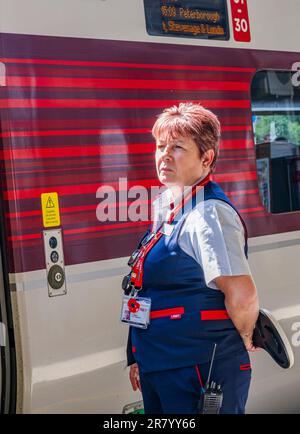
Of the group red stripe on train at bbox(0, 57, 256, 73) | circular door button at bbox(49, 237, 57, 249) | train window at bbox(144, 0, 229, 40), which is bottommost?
circular door button at bbox(49, 237, 57, 249)

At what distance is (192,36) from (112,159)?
84 centimetres

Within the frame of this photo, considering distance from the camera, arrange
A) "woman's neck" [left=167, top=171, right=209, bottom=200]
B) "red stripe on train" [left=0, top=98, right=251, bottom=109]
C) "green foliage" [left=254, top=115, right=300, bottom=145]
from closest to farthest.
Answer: "woman's neck" [left=167, top=171, right=209, bottom=200] < "red stripe on train" [left=0, top=98, right=251, bottom=109] < "green foliage" [left=254, top=115, right=300, bottom=145]

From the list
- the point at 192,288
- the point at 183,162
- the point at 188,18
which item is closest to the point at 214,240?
A: the point at 192,288

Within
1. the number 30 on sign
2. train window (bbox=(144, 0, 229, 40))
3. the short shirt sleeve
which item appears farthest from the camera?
the number 30 on sign

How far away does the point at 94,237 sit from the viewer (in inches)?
121

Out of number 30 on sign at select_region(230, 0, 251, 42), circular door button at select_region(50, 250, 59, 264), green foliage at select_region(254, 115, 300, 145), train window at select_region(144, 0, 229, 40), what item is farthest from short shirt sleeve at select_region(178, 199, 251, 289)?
number 30 on sign at select_region(230, 0, 251, 42)

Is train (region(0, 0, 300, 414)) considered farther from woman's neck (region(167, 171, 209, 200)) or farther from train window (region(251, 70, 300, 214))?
woman's neck (region(167, 171, 209, 200))

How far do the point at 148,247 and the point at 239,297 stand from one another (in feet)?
1.41

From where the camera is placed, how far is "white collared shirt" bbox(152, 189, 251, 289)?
2.40 m

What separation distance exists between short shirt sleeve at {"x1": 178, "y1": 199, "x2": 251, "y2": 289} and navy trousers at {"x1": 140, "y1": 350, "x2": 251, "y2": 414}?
0.33m

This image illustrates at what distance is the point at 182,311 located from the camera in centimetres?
252

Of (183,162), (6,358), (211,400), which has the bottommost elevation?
(211,400)

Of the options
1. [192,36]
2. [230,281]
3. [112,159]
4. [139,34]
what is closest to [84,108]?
[112,159]

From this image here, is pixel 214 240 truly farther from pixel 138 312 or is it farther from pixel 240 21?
pixel 240 21
